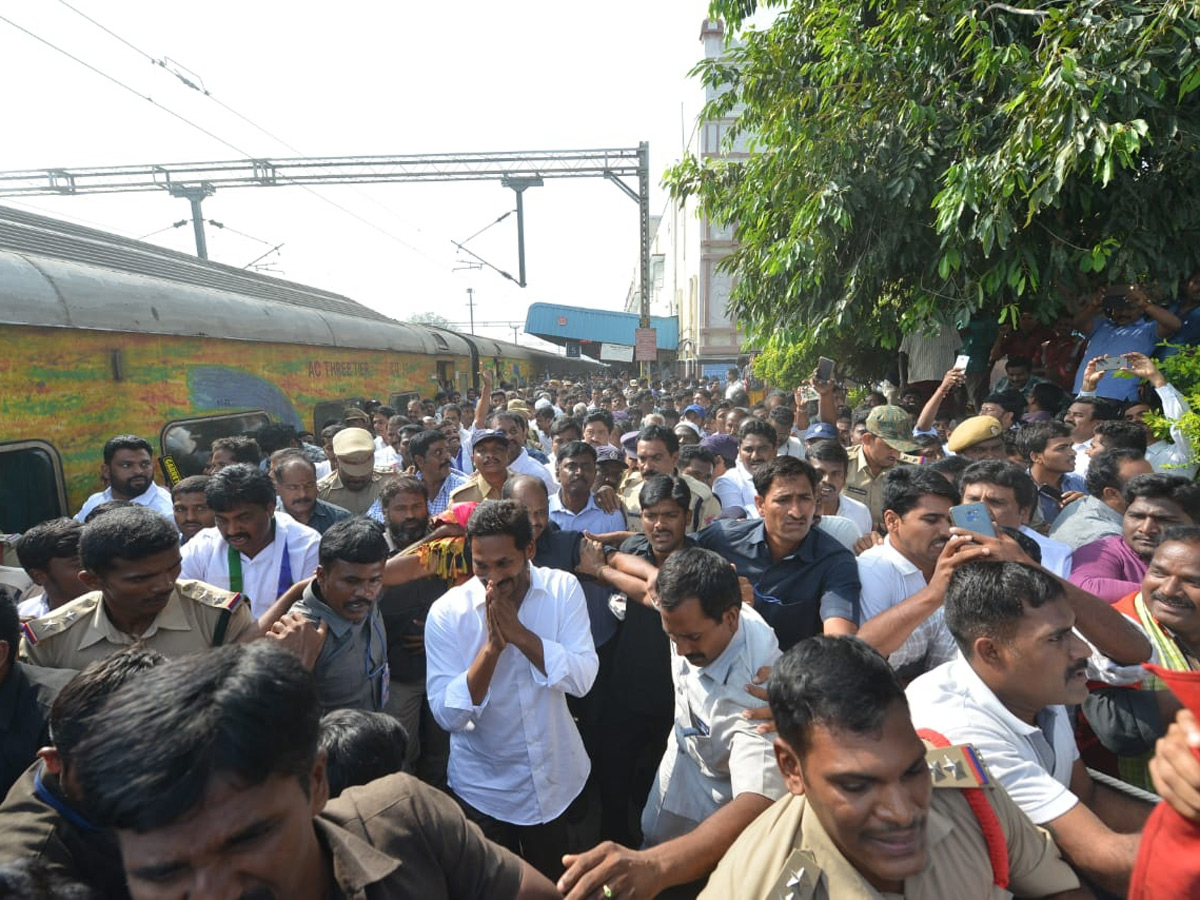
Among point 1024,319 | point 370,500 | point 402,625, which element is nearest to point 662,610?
point 402,625

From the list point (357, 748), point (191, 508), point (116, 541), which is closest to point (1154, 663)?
point (357, 748)

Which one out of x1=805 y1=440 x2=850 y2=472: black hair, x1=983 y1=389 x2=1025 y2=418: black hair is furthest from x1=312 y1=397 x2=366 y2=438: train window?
x1=983 y1=389 x2=1025 y2=418: black hair

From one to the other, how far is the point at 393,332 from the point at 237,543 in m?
9.49

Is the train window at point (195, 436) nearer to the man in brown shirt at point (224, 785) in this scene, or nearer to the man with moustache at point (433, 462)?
the man with moustache at point (433, 462)

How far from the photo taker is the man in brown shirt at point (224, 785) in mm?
931

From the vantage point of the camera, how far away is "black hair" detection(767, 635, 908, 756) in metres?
1.28

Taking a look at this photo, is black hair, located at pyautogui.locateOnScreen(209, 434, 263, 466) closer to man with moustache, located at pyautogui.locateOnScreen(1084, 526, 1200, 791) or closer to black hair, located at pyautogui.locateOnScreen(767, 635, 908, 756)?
black hair, located at pyautogui.locateOnScreen(767, 635, 908, 756)

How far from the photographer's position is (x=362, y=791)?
4.32 ft

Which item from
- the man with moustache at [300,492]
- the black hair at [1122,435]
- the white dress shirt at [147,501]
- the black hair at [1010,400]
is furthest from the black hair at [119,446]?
the black hair at [1010,400]

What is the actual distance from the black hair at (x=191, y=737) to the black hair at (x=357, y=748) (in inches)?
26.9

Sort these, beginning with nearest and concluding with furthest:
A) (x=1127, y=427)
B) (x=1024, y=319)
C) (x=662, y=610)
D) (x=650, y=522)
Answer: (x=662, y=610) < (x=650, y=522) < (x=1127, y=427) < (x=1024, y=319)

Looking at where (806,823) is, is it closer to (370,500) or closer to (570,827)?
(570,827)

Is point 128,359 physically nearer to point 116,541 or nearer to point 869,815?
point 116,541

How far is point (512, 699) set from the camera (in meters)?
2.30
